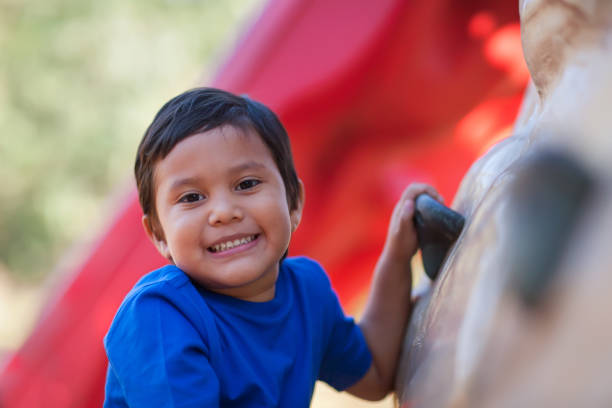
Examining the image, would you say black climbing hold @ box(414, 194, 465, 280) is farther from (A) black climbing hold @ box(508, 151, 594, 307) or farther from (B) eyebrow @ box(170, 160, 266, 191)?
(A) black climbing hold @ box(508, 151, 594, 307)

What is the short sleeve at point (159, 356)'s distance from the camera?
720mm

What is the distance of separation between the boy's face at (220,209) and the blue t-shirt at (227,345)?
0.11ft

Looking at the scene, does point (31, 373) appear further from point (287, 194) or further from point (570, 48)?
point (570, 48)

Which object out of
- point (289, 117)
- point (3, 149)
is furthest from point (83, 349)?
point (3, 149)

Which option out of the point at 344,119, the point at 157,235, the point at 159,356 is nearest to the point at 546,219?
the point at 159,356

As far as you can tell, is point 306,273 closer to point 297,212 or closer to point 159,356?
point 297,212

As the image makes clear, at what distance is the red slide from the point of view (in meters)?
1.46

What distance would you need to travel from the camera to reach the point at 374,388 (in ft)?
3.36

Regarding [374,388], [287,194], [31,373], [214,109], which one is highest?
[214,109]

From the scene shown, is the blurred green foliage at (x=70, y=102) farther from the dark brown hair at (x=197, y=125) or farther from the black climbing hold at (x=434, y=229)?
the black climbing hold at (x=434, y=229)

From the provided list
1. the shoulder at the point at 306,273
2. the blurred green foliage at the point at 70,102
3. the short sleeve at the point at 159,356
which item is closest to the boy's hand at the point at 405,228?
the shoulder at the point at 306,273

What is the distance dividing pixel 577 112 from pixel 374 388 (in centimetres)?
64

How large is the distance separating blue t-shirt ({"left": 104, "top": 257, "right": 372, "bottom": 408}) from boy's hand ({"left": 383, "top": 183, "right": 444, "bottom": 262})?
4.6 inches

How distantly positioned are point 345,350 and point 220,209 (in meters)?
0.30
